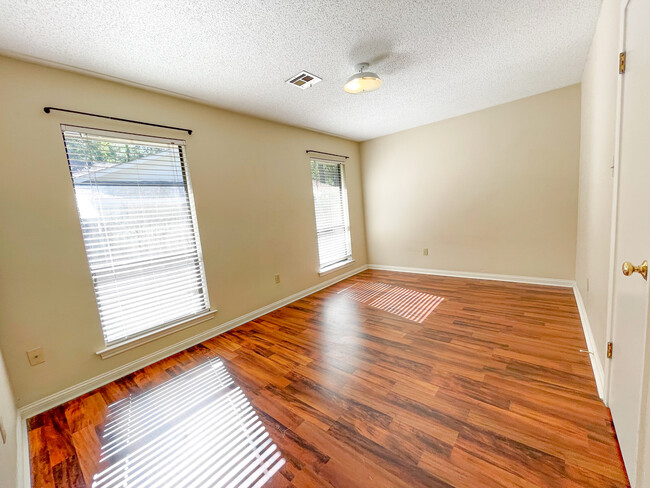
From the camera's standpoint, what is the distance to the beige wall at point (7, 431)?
1.11m

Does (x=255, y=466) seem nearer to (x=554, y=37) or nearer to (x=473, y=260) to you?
(x=554, y=37)

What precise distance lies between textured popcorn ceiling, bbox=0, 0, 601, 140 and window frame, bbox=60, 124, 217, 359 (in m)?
0.27

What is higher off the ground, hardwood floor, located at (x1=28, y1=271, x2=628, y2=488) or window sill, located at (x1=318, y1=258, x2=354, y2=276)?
window sill, located at (x1=318, y1=258, x2=354, y2=276)

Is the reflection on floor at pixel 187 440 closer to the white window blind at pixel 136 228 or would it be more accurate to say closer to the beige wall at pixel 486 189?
the white window blind at pixel 136 228

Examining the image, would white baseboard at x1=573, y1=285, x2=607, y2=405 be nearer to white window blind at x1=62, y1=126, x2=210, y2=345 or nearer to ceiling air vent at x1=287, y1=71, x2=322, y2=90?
ceiling air vent at x1=287, y1=71, x2=322, y2=90

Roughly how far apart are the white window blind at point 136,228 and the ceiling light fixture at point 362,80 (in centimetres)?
172

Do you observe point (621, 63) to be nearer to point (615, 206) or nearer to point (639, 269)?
point (615, 206)

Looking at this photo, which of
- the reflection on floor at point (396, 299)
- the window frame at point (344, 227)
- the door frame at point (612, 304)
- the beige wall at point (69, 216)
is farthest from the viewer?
the window frame at point (344, 227)

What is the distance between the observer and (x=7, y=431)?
1335 millimetres

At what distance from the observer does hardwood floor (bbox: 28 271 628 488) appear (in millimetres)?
1266

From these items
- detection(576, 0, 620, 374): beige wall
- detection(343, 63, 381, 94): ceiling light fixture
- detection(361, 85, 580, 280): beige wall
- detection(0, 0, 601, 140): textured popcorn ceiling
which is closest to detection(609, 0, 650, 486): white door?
detection(576, 0, 620, 374): beige wall

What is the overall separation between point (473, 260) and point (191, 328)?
3969 millimetres

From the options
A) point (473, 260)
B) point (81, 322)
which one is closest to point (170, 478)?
point (81, 322)

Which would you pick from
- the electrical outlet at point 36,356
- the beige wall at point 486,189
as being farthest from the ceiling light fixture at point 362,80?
the electrical outlet at point 36,356
